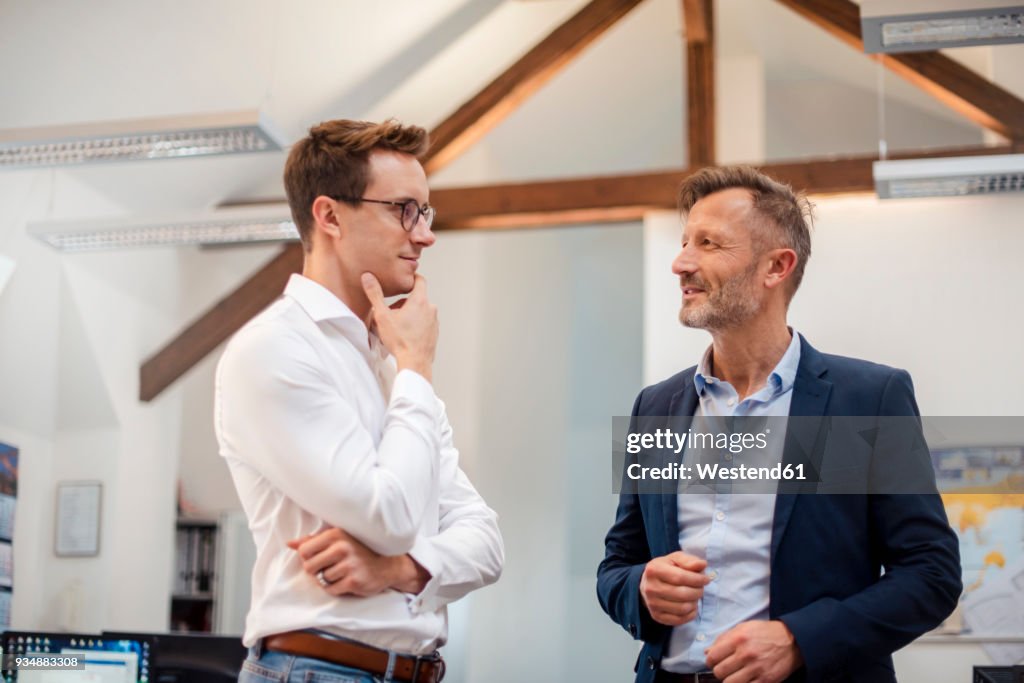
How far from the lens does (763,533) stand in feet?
6.72

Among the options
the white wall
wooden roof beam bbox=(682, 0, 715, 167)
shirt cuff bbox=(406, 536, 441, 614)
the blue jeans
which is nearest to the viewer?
the blue jeans

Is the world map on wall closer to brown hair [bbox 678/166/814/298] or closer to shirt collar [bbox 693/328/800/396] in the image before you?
brown hair [bbox 678/166/814/298]

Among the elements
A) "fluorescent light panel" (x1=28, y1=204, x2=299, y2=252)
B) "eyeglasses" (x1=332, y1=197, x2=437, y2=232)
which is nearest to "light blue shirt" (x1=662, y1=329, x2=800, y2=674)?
"eyeglasses" (x1=332, y1=197, x2=437, y2=232)

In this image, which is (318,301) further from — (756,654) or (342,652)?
(756,654)

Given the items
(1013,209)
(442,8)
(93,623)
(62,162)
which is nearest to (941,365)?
(1013,209)

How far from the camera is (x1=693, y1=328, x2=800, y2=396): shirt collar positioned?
7.16ft

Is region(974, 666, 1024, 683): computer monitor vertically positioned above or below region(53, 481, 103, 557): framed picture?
below

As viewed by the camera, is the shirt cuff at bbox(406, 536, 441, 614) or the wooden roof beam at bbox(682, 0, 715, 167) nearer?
the shirt cuff at bbox(406, 536, 441, 614)

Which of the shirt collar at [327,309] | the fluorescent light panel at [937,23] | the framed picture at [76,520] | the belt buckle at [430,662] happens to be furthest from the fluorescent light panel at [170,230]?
the belt buckle at [430,662]

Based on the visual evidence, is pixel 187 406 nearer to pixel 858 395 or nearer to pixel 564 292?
pixel 564 292

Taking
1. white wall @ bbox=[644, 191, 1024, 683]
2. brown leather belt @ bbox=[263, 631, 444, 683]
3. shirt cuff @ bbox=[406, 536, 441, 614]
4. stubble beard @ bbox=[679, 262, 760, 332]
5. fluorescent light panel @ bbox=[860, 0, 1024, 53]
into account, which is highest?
fluorescent light panel @ bbox=[860, 0, 1024, 53]

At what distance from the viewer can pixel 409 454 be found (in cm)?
171

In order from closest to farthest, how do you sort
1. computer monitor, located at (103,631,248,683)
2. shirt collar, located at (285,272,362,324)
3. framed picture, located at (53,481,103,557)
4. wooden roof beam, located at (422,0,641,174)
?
shirt collar, located at (285,272,362,324) → computer monitor, located at (103,631,248,683) → wooden roof beam, located at (422,0,641,174) → framed picture, located at (53,481,103,557)

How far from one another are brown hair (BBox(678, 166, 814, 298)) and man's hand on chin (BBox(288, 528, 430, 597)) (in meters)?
1.02
